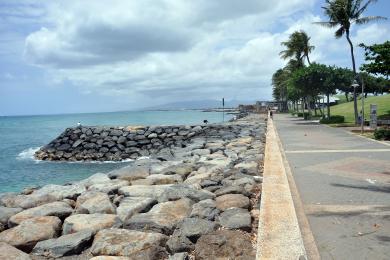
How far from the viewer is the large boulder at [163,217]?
531 cm

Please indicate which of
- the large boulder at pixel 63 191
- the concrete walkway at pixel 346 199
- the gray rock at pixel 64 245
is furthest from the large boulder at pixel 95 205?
the concrete walkway at pixel 346 199

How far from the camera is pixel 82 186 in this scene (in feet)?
28.1

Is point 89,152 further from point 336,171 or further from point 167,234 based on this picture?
point 167,234

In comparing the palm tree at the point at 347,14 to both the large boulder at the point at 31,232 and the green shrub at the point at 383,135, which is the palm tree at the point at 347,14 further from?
the large boulder at the point at 31,232

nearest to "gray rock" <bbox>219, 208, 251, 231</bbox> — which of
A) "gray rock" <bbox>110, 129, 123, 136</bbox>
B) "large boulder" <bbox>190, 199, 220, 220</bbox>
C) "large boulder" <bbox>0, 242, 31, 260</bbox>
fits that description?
"large boulder" <bbox>190, 199, 220, 220</bbox>

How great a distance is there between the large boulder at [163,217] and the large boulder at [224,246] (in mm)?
847

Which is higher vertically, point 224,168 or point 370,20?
point 370,20

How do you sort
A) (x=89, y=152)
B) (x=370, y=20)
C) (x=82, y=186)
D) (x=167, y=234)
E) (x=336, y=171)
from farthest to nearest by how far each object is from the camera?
1. (x=370, y=20)
2. (x=89, y=152)
3. (x=336, y=171)
4. (x=82, y=186)
5. (x=167, y=234)

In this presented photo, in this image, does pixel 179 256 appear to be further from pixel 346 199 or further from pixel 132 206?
pixel 346 199

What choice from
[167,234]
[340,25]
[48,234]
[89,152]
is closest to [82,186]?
[48,234]

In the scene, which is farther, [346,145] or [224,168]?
[346,145]

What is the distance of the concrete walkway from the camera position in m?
4.79

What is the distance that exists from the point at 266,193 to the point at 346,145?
11242 mm

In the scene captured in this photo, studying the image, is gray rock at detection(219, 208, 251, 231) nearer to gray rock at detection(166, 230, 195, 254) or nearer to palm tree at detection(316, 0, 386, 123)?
gray rock at detection(166, 230, 195, 254)
